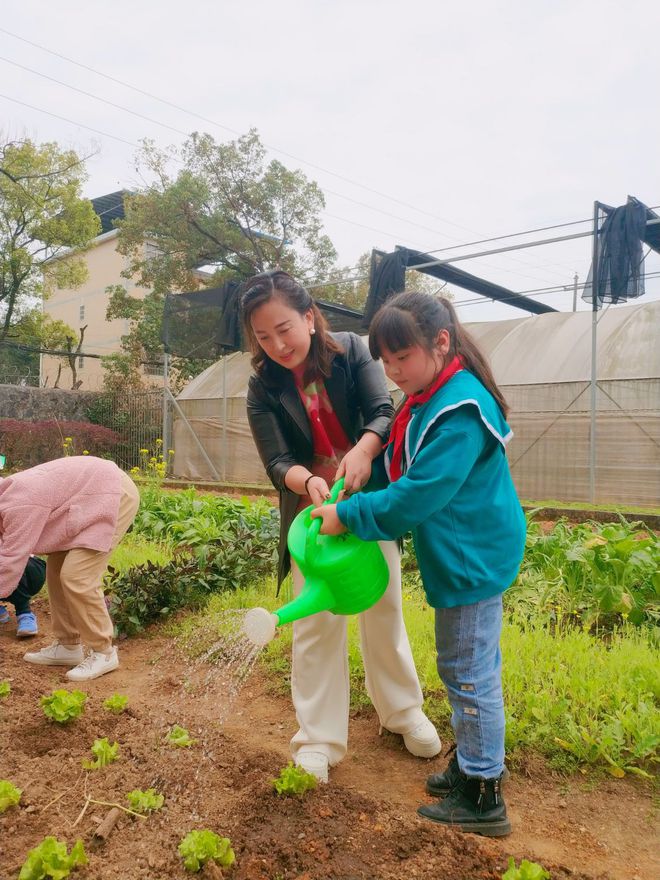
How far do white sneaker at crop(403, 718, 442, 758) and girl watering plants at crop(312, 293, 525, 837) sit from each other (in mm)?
363

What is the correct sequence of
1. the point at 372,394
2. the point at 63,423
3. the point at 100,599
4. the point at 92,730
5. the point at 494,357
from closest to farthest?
the point at 372,394, the point at 92,730, the point at 100,599, the point at 494,357, the point at 63,423

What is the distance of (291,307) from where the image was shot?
2.08m

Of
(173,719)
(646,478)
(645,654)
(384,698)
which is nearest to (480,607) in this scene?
(384,698)

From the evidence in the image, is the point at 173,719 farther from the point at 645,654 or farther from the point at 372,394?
the point at 645,654

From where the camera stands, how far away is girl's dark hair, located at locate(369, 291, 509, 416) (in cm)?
178

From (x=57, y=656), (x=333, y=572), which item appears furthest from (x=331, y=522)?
(x=57, y=656)

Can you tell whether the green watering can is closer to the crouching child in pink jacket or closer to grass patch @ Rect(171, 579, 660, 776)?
grass patch @ Rect(171, 579, 660, 776)

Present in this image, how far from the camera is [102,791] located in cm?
201

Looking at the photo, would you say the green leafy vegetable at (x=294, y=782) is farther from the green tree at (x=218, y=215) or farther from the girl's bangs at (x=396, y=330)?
the green tree at (x=218, y=215)

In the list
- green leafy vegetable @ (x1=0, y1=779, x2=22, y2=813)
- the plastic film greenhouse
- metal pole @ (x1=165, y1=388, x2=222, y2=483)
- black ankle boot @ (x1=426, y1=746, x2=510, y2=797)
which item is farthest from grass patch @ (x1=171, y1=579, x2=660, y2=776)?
metal pole @ (x1=165, y1=388, x2=222, y2=483)

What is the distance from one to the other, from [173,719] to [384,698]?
0.84 metres

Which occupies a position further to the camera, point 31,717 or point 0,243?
point 0,243

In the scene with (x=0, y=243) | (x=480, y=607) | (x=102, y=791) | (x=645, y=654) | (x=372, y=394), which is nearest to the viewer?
(x=480, y=607)

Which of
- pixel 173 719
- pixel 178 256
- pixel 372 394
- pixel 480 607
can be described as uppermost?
pixel 178 256
